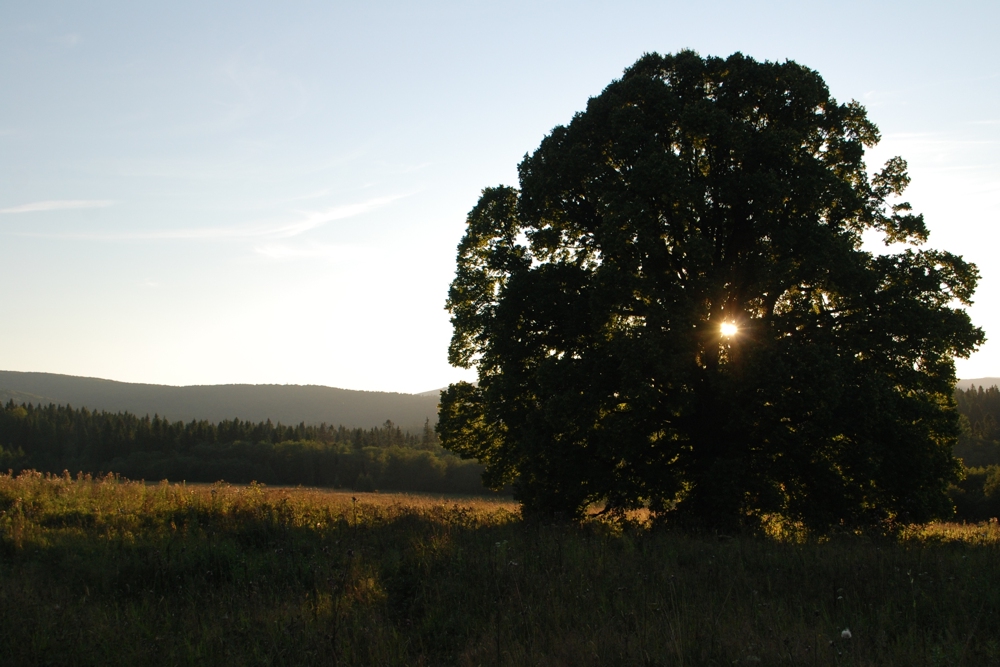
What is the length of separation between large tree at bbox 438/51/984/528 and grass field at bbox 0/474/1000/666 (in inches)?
116

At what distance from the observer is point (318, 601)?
734 cm

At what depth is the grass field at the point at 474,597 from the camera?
5867 mm

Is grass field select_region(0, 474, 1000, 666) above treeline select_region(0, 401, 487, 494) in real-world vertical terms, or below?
above

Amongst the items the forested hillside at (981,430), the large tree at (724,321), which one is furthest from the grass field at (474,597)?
the forested hillside at (981,430)

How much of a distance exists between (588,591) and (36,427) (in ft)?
430

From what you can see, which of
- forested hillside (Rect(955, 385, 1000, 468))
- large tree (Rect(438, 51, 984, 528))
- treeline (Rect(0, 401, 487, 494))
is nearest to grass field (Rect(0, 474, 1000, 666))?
large tree (Rect(438, 51, 984, 528))

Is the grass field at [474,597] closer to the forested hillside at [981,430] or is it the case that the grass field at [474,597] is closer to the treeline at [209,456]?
the forested hillside at [981,430]

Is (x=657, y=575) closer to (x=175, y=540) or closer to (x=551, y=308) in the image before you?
(x=175, y=540)

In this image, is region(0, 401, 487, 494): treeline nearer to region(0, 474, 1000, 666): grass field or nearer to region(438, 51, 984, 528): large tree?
region(438, 51, 984, 528): large tree

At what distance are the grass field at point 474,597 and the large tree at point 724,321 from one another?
2.94 m

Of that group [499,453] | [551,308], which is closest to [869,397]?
[551,308]

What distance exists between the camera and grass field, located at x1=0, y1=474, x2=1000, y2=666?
5.87 metres

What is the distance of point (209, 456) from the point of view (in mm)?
103438

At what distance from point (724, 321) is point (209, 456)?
102166mm
